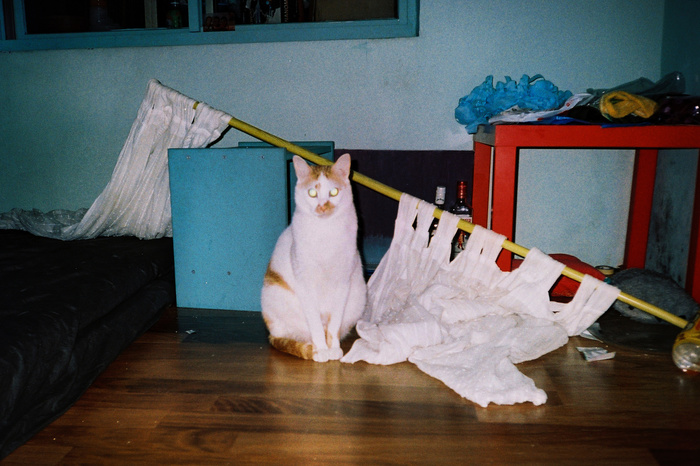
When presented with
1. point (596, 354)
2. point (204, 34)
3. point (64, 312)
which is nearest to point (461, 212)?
point (596, 354)

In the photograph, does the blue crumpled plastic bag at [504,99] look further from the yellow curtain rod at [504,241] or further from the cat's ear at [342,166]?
the cat's ear at [342,166]

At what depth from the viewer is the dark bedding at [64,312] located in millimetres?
1295

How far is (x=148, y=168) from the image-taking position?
2422mm

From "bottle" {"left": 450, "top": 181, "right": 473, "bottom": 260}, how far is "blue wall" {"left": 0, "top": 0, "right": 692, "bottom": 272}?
A: 0.94 ft

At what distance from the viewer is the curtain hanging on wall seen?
2.36 metres

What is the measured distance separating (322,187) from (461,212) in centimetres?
109

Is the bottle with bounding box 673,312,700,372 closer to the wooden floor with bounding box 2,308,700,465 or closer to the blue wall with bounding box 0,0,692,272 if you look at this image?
the wooden floor with bounding box 2,308,700,465

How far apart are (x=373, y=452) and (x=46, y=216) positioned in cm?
232

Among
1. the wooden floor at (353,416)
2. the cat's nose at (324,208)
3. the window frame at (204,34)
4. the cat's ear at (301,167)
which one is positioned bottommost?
the wooden floor at (353,416)

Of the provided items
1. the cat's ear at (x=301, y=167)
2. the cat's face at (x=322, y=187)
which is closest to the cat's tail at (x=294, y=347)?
the cat's face at (x=322, y=187)

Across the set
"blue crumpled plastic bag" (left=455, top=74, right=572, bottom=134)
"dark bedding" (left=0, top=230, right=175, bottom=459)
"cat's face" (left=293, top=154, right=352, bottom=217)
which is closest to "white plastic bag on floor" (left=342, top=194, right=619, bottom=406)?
"cat's face" (left=293, top=154, right=352, bottom=217)

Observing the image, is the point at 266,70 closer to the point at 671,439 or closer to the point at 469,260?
the point at 469,260

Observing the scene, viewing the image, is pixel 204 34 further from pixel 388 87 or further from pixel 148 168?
pixel 388 87

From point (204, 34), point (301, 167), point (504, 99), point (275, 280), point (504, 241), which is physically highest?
point (204, 34)
